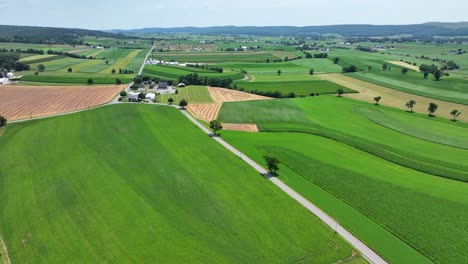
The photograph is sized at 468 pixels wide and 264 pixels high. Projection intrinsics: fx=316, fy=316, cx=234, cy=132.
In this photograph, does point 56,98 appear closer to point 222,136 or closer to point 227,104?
point 227,104

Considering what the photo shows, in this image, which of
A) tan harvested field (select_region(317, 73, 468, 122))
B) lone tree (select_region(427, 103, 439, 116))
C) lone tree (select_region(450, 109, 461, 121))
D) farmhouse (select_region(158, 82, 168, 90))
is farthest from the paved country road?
tan harvested field (select_region(317, 73, 468, 122))

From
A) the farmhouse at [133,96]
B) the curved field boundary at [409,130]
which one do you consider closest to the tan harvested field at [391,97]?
the curved field boundary at [409,130]

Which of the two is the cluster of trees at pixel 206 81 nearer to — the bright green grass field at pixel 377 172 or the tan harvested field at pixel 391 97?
the bright green grass field at pixel 377 172

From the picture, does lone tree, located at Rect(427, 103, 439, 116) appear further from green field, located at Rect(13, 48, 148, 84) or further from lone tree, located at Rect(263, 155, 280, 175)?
green field, located at Rect(13, 48, 148, 84)

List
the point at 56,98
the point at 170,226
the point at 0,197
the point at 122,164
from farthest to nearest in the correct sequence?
the point at 56,98 → the point at 122,164 → the point at 0,197 → the point at 170,226

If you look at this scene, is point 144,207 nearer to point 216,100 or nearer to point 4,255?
point 4,255

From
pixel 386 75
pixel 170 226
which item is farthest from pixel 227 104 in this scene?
pixel 386 75
